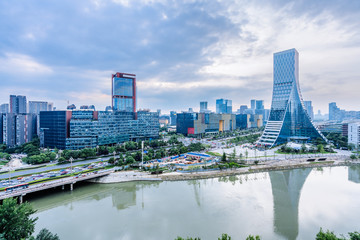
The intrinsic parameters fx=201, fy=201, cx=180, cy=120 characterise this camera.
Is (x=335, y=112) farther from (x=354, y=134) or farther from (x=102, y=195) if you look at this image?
(x=102, y=195)

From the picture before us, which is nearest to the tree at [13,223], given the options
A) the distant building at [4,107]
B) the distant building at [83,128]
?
the distant building at [83,128]

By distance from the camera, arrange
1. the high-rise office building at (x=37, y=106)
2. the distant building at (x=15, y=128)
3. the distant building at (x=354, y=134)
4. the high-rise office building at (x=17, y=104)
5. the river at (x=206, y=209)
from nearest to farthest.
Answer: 1. the river at (x=206, y=209)
2. the distant building at (x=354, y=134)
3. the distant building at (x=15, y=128)
4. the high-rise office building at (x=17, y=104)
5. the high-rise office building at (x=37, y=106)

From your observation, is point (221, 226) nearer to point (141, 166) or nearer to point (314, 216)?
point (314, 216)

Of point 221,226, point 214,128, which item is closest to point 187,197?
point 221,226

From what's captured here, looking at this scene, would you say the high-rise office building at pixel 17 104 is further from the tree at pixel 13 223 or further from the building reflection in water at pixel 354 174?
the building reflection in water at pixel 354 174

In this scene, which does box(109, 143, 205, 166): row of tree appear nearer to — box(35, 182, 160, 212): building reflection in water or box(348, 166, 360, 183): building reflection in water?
box(35, 182, 160, 212): building reflection in water

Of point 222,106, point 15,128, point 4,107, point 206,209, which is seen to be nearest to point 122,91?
point 15,128

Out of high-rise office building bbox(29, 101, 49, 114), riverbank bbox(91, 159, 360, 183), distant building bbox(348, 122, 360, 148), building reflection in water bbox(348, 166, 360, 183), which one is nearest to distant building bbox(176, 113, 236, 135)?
riverbank bbox(91, 159, 360, 183)
